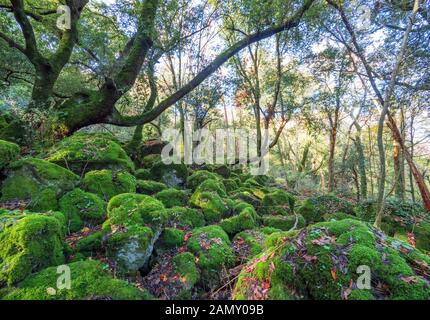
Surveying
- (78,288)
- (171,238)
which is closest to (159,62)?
(171,238)

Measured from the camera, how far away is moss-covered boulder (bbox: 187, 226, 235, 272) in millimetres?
3723

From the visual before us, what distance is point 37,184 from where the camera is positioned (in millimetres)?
4570

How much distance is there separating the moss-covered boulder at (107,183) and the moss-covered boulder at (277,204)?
421cm

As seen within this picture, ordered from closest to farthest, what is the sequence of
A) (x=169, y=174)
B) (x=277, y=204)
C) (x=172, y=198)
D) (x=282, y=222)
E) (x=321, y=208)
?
1. (x=282, y=222)
2. (x=172, y=198)
3. (x=321, y=208)
4. (x=277, y=204)
5. (x=169, y=174)

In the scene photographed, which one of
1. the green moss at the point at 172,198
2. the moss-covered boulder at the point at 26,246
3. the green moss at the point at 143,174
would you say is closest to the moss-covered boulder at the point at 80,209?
the moss-covered boulder at the point at 26,246

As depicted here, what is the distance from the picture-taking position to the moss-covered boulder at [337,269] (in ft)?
7.09

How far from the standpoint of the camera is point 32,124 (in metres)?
6.75

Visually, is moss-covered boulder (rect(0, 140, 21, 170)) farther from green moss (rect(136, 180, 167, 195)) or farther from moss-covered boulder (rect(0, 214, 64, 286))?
green moss (rect(136, 180, 167, 195))

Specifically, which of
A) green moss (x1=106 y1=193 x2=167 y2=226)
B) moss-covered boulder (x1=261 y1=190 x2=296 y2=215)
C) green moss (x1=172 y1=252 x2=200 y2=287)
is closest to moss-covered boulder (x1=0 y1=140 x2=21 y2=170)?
green moss (x1=106 y1=193 x2=167 y2=226)

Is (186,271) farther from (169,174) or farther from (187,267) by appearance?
(169,174)

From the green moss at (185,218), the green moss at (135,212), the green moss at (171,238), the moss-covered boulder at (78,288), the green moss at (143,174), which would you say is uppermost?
the green moss at (143,174)

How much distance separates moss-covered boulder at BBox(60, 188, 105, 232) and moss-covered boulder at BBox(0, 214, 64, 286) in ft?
3.76

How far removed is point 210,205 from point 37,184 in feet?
12.4

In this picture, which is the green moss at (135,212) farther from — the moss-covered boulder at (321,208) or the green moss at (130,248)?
the moss-covered boulder at (321,208)
